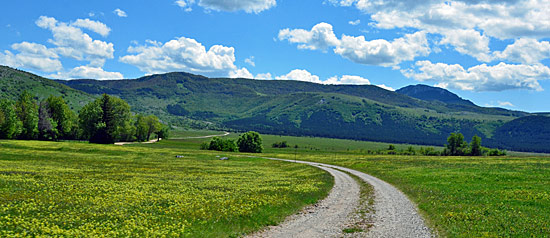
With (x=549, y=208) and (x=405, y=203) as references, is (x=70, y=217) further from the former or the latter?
(x=549, y=208)

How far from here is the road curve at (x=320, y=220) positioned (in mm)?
21656

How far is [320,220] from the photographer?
25.4 meters

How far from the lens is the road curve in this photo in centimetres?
2166

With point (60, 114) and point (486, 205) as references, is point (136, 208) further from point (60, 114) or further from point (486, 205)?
point (60, 114)

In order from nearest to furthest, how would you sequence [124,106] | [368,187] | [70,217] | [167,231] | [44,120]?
[167,231] → [70,217] → [368,187] → [44,120] → [124,106]

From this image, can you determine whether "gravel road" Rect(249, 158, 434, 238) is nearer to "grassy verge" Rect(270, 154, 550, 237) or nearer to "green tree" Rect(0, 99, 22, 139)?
"grassy verge" Rect(270, 154, 550, 237)

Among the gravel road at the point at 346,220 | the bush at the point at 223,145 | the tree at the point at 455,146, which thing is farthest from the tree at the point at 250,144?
the gravel road at the point at 346,220

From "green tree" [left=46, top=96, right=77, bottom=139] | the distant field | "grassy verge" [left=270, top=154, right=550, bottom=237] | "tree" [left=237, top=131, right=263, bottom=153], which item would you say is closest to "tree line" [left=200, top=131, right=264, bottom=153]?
"tree" [left=237, top=131, right=263, bottom=153]

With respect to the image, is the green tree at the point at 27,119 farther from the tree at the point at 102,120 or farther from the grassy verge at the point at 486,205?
the grassy verge at the point at 486,205

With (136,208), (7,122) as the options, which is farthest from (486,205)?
(7,122)

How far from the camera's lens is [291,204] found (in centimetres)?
3067

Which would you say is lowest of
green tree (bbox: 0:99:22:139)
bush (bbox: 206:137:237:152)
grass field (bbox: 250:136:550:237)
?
bush (bbox: 206:137:237:152)

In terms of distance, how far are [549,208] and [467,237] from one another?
39.7ft

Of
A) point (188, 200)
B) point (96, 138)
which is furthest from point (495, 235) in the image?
point (96, 138)
